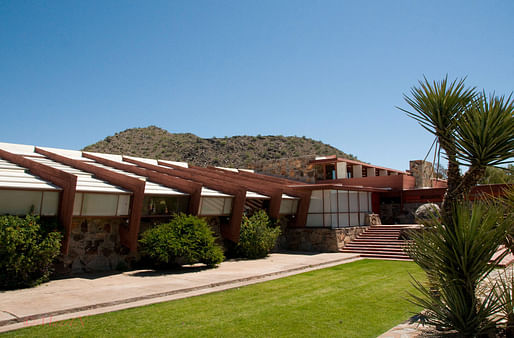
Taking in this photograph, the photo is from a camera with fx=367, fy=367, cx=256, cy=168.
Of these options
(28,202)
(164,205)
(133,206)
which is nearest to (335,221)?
(164,205)

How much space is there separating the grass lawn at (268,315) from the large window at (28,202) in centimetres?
549

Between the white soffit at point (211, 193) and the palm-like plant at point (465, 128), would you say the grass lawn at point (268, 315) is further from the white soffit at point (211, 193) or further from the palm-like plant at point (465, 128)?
the white soffit at point (211, 193)

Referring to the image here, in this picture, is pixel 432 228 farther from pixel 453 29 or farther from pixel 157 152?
pixel 157 152

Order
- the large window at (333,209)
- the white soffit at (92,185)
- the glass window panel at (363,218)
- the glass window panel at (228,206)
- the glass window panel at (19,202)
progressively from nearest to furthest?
the glass window panel at (19,202), the white soffit at (92,185), the glass window panel at (228,206), the large window at (333,209), the glass window panel at (363,218)

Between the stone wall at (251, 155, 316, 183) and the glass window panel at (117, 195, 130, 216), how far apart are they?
1862 centimetres

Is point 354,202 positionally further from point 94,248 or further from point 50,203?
point 50,203

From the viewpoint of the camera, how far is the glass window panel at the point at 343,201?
21.0 metres

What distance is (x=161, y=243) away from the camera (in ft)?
42.3

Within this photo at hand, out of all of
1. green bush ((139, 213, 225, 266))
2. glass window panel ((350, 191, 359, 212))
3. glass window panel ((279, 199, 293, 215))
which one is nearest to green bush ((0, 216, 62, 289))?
green bush ((139, 213, 225, 266))

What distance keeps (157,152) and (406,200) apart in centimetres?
4108

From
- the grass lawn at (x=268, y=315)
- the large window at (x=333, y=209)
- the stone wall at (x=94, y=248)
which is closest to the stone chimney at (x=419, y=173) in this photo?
the large window at (x=333, y=209)

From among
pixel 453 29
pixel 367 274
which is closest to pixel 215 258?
pixel 367 274

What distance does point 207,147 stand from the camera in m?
59.9

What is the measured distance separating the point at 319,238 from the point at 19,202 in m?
14.2
